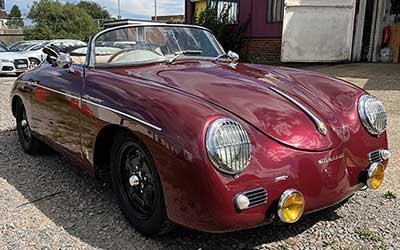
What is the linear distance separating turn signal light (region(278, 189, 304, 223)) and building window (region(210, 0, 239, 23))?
12.0 m

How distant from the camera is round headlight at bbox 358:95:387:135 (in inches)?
104

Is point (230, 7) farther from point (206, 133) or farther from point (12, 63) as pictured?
point (206, 133)

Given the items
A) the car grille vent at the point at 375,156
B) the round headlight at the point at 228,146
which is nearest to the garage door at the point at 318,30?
the car grille vent at the point at 375,156

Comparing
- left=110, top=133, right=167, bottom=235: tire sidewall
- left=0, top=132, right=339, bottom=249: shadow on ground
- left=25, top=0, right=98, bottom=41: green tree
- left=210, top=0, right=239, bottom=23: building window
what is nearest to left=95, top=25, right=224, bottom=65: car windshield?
left=110, top=133, right=167, bottom=235: tire sidewall

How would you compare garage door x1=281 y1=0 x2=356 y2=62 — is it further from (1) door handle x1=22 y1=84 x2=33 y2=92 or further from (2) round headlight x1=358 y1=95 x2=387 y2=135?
(2) round headlight x1=358 y1=95 x2=387 y2=135

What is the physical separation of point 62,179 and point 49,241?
114 centimetres

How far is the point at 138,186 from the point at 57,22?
121 feet

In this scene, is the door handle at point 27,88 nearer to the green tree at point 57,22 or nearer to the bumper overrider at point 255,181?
the bumper overrider at point 255,181

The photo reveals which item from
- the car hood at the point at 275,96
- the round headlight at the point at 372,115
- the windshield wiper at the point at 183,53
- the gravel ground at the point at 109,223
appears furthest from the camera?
the windshield wiper at the point at 183,53

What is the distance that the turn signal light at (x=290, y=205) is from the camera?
210cm

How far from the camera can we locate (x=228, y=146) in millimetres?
2049

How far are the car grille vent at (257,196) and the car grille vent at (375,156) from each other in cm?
88

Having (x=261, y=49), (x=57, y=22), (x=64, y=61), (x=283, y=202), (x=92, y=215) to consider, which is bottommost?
(x=92, y=215)

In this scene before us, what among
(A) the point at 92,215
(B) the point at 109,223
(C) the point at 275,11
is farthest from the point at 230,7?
(B) the point at 109,223
